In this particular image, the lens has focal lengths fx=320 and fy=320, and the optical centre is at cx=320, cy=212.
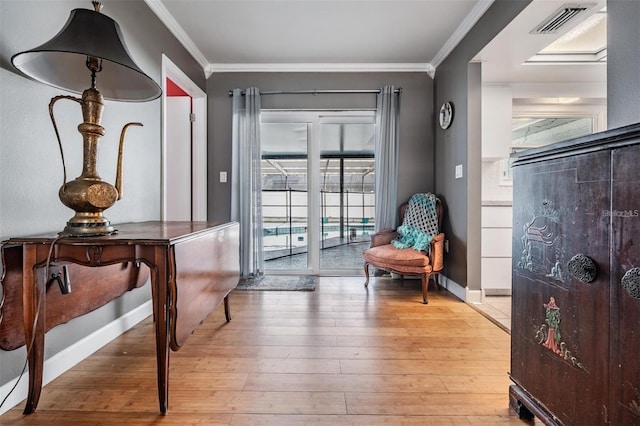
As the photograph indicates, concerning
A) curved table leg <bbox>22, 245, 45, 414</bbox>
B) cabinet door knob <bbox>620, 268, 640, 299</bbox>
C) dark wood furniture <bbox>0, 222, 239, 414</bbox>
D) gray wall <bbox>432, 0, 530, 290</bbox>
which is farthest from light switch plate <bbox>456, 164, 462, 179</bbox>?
curved table leg <bbox>22, 245, 45, 414</bbox>

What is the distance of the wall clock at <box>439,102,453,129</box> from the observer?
2.99 m

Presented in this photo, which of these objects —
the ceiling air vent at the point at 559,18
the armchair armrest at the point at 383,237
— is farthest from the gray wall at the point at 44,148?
the ceiling air vent at the point at 559,18

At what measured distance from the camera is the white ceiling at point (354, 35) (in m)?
2.37

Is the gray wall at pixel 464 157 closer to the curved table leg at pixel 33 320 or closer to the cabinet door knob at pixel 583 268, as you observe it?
the cabinet door knob at pixel 583 268

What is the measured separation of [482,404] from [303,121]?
301 cm

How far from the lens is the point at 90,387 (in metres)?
1.41

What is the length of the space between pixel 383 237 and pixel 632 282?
98.7 inches

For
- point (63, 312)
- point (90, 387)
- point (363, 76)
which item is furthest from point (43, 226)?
point (363, 76)

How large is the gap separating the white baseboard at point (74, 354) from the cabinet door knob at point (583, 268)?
6.66 ft

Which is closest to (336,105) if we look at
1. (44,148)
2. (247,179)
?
(247,179)

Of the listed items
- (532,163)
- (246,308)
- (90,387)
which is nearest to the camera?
(532,163)

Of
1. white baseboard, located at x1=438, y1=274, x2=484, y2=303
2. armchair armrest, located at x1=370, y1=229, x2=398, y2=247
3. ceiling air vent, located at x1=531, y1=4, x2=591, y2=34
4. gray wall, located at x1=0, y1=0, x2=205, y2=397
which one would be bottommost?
white baseboard, located at x1=438, y1=274, x2=484, y2=303

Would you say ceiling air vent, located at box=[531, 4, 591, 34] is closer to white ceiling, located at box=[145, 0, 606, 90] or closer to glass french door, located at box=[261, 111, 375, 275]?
white ceiling, located at box=[145, 0, 606, 90]

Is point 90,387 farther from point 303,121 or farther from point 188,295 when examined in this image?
point 303,121
